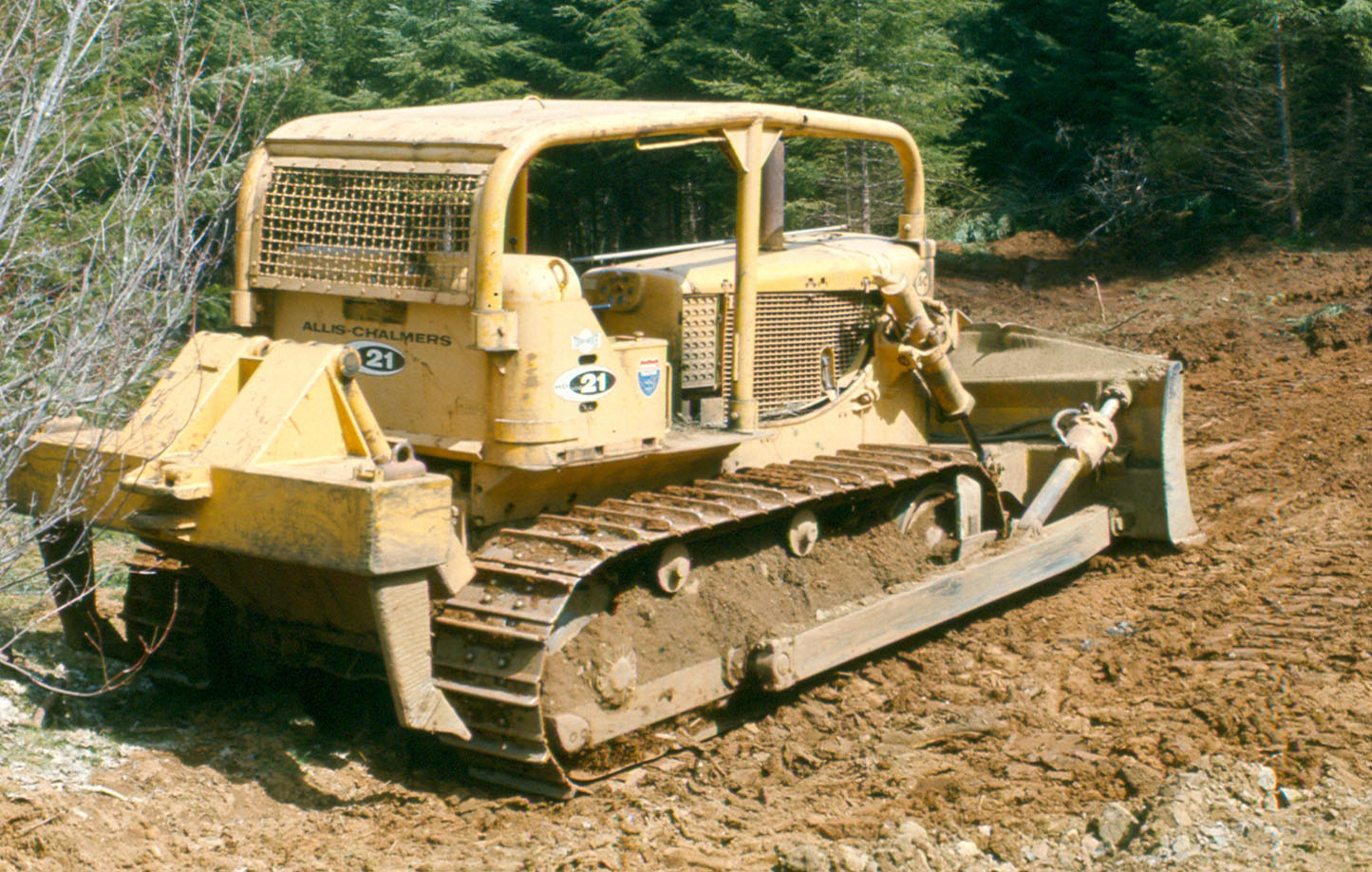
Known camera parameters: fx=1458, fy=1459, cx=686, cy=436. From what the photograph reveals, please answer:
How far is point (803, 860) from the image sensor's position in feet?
16.0

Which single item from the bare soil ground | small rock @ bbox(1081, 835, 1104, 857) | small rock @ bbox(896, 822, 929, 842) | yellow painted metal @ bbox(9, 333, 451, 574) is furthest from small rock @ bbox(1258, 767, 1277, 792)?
yellow painted metal @ bbox(9, 333, 451, 574)

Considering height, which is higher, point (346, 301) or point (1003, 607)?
point (346, 301)

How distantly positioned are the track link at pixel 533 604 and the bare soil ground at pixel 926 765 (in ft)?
0.97

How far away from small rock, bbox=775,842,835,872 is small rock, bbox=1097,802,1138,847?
976 mm

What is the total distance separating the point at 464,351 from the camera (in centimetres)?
553

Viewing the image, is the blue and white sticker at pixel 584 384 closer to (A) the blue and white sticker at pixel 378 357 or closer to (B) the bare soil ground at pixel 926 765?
(A) the blue and white sticker at pixel 378 357

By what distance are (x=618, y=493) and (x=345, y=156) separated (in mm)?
1789

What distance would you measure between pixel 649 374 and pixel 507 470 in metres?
0.77

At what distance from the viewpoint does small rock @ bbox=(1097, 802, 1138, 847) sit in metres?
4.98

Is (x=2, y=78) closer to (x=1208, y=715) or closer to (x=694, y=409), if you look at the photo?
(x=694, y=409)

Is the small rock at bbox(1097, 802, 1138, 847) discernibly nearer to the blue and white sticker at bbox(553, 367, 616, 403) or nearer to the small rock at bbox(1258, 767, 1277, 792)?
the small rock at bbox(1258, 767, 1277, 792)

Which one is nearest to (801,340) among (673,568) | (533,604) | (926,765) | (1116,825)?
(673,568)

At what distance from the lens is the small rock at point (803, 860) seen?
4.83 metres

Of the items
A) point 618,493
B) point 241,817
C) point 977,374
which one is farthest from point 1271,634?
point 241,817
